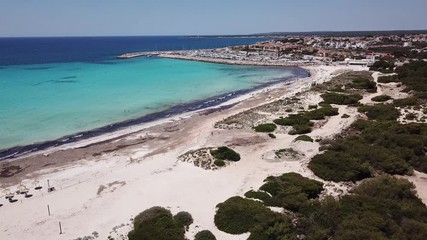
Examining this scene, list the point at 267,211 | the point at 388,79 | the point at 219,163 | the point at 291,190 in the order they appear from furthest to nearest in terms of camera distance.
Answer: the point at 388,79, the point at 219,163, the point at 291,190, the point at 267,211

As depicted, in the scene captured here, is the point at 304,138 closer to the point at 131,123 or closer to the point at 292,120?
the point at 292,120

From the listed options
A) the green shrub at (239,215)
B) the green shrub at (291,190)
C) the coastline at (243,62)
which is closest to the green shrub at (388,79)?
the coastline at (243,62)

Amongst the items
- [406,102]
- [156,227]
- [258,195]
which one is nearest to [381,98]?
[406,102]

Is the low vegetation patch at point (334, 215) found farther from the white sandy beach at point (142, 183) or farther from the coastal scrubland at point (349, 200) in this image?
the white sandy beach at point (142, 183)

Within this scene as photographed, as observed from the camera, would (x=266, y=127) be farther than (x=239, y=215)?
Yes

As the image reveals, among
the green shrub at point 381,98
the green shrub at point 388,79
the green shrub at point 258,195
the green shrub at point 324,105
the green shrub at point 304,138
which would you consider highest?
the green shrub at point 388,79

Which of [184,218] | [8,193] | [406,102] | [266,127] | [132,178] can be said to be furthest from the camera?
[406,102]
